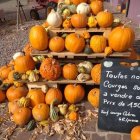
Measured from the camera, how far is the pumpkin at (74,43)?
4.21m

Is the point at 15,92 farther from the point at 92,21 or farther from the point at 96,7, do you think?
the point at 96,7

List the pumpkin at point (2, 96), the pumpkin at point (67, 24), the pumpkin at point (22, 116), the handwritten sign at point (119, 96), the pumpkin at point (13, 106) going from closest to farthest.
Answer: the handwritten sign at point (119, 96) < the pumpkin at point (22, 116) < the pumpkin at point (13, 106) < the pumpkin at point (67, 24) < the pumpkin at point (2, 96)

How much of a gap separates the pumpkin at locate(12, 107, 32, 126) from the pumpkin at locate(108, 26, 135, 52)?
1823mm

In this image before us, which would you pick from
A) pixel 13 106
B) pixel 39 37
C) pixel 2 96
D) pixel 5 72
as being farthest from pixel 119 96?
pixel 5 72

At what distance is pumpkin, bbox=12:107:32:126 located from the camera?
12.9ft

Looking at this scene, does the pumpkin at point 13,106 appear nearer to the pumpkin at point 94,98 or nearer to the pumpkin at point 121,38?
the pumpkin at point 94,98

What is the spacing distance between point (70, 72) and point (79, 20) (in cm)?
92

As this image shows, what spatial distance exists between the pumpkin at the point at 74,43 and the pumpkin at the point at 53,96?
2.52 feet

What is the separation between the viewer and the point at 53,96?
4.22m

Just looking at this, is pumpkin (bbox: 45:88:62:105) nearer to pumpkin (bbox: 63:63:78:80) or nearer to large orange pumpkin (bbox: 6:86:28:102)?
pumpkin (bbox: 63:63:78:80)

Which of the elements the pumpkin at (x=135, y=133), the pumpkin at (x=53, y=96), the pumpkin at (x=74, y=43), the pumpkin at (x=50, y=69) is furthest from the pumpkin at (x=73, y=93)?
the pumpkin at (x=135, y=133)

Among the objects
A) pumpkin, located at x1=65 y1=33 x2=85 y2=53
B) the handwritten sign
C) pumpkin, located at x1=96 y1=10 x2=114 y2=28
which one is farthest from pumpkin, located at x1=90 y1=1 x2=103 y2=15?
the handwritten sign

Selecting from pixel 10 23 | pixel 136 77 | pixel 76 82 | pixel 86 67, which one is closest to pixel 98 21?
pixel 86 67

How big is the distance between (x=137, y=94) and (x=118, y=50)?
1.03m
